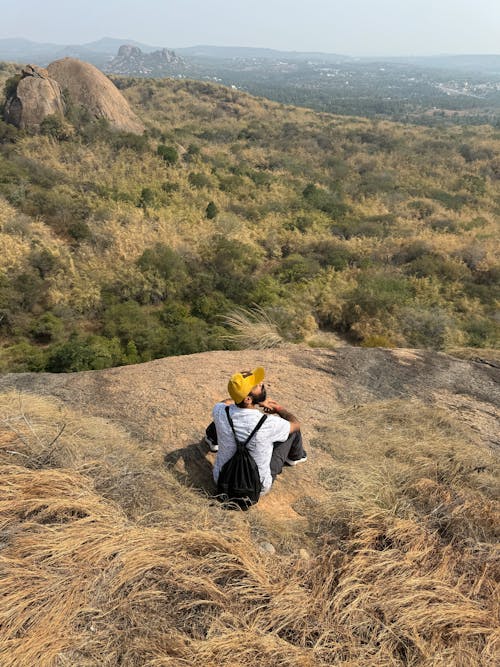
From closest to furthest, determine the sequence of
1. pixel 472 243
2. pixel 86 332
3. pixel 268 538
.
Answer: pixel 268 538, pixel 86 332, pixel 472 243

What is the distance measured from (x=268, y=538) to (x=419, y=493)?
114 cm

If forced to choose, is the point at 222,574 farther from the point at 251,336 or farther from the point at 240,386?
the point at 251,336

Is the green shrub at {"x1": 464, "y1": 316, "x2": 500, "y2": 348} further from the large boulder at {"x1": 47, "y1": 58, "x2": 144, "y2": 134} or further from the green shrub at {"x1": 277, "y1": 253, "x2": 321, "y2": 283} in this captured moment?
the large boulder at {"x1": 47, "y1": 58, "x2": 144, "y2": 134}

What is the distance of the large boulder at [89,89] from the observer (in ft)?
75.1

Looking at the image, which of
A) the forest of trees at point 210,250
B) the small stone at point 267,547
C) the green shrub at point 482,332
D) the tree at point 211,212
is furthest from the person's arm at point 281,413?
the tree at point 211,212

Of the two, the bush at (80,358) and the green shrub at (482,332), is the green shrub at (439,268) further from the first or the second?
the bush at (80,358)

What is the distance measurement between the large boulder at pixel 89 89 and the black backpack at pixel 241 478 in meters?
24.9

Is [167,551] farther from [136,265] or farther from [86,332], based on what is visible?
[136,265]

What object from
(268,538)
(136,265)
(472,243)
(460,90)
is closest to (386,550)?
(268,538)

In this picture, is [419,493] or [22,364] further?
→ [22,364]

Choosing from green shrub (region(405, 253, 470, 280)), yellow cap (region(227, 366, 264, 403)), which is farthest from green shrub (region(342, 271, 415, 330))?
yellow cap (region(227, 366, 264, 403))

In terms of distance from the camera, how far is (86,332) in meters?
9.63

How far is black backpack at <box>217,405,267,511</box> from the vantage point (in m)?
2.89

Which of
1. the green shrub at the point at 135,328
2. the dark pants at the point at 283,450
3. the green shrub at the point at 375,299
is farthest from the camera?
the green shrub at the point at 375,299
